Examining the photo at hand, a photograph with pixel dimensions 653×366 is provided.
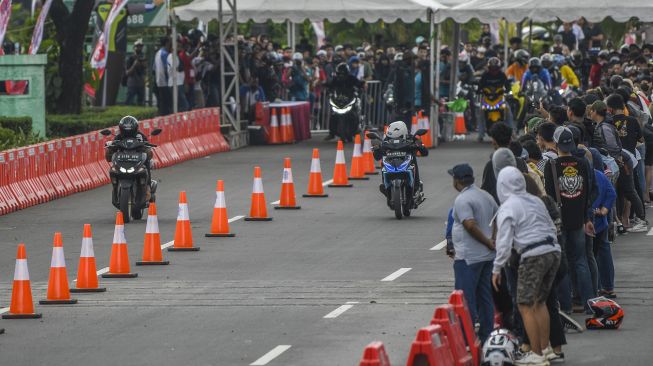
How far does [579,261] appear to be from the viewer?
15.4 m

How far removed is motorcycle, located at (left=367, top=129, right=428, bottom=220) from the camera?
24.2m

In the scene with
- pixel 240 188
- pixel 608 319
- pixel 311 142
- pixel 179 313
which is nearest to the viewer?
pixel 608 319

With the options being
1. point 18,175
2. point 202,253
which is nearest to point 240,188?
point 18,175

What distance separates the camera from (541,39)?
64.6 meters

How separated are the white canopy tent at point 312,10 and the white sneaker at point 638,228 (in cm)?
1655

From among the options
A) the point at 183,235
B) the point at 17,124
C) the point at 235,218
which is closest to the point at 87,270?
the point at 183,235

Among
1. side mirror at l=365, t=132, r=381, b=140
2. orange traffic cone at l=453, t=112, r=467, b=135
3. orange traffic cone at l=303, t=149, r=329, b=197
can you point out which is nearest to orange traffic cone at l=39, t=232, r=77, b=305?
side mirror at l=365, t=132, r=381, b=140

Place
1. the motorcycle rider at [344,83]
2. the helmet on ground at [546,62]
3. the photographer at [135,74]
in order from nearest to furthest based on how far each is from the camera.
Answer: the helmet on ground at [546,62] → the motorcycle rider at [344,83] → the photographer at [135,74]

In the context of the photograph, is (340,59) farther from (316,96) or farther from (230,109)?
(230,109)

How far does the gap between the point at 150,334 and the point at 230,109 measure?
24608mm

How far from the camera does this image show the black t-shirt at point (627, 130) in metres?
21.9

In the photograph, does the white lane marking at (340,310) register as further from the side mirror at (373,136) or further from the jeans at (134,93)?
the jeans at (134,93)

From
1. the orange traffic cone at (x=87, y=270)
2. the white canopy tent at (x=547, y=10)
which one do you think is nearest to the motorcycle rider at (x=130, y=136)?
the orange traffic cone at (x=87, y=270)

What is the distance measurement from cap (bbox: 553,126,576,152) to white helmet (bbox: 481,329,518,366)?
2.61 metres
